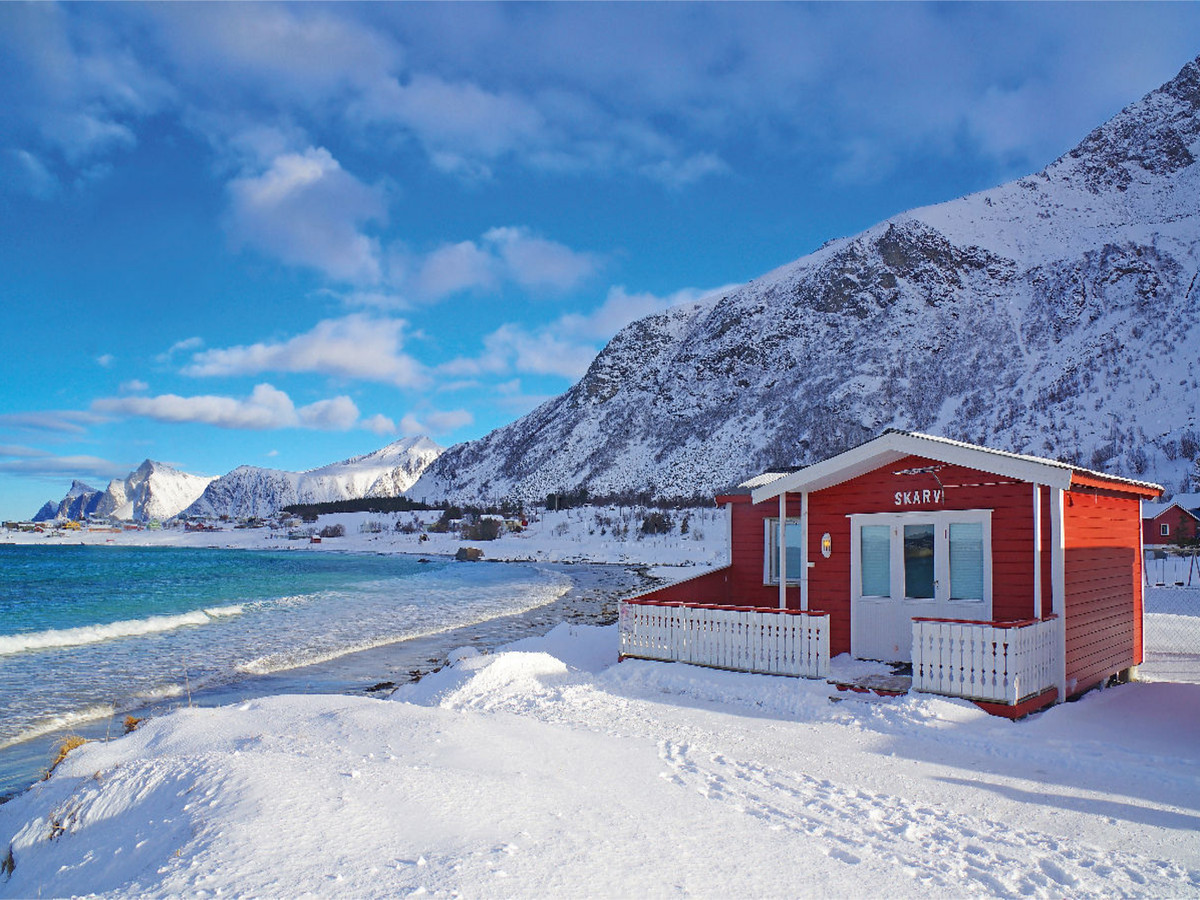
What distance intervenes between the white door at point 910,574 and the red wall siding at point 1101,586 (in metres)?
1.11

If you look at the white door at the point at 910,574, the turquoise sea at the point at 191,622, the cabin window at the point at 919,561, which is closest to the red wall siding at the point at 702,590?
the white door at the point at 910,574

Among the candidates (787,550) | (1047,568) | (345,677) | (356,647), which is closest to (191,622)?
(356,647)

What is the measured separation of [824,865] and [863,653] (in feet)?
24.4

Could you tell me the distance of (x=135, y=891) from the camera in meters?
4.17

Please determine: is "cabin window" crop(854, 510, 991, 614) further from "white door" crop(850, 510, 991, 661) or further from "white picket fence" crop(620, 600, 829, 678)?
"white picket fence" crop(620, 600, 829, 678)

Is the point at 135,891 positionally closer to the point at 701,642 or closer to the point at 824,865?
the point at 824,865

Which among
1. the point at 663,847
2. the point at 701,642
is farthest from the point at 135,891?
the point at 701,642

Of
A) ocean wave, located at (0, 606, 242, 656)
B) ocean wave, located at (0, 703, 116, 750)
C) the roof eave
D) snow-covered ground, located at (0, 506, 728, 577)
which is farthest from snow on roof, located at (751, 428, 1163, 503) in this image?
snow-covered ground, located at (0, 506, 728, 577)

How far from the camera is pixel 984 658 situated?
9.26 m

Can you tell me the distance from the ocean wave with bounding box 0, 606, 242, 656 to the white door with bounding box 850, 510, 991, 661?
19.2 meters

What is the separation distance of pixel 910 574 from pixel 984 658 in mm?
2211

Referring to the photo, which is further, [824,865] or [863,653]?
[863,653]

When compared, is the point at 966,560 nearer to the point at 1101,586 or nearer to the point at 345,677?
the point at 1101,586

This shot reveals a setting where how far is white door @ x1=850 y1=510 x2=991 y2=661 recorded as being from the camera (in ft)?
35.3
